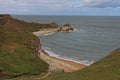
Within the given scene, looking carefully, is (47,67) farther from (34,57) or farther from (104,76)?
(104,76)

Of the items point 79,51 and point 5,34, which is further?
point 79,51

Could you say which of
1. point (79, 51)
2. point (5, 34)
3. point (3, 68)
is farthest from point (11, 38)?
point (79, 51)

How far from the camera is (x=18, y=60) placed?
4816 cm

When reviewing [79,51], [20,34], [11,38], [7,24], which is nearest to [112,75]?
[11,38]

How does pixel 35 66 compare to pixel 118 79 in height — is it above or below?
below

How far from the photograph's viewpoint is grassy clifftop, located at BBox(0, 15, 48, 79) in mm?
45438

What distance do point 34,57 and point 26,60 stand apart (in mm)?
2345

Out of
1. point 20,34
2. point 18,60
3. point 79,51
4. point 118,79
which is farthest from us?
point 79,51

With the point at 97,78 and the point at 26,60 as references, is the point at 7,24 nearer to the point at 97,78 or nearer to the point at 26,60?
the point at 26,60

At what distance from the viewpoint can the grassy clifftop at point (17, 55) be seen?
149 ft

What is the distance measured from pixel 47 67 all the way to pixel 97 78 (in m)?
25.3

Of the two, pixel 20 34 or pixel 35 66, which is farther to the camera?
pixel 20 34

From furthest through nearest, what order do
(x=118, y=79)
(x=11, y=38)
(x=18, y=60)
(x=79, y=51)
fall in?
(x=79, y=51)
(x=11, y=38)
(x=18, y=60)
(x=118, y=79)

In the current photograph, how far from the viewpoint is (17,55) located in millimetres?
49312
